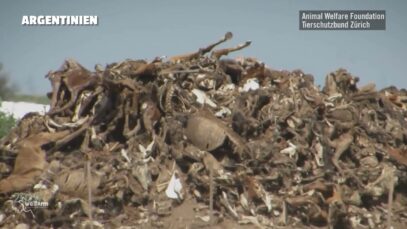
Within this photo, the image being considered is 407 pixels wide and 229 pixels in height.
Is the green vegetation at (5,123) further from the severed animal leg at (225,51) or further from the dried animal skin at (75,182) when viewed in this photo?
the dried animal skin at (75,182)

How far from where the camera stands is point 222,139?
10.2 meters

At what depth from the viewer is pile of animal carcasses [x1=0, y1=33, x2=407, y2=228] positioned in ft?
30.4

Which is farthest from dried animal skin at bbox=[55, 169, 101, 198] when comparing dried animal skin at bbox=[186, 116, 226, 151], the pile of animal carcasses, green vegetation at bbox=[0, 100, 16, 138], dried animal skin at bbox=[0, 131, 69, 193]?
green vegetation at bbox=[0, 100, 16, 138]

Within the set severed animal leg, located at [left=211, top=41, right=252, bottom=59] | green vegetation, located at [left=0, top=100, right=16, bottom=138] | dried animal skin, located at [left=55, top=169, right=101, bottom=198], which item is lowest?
dried animal skin, located at [left=55, top=169, right=101, bottom=198]

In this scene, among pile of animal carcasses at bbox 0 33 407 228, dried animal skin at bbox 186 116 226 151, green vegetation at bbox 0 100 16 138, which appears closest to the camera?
pile of animal carcasses at bbox 0 33 407 228

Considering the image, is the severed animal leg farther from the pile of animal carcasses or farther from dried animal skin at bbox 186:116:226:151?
dried animal skin at bbox 186:116:226:151

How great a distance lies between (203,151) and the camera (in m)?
10.2

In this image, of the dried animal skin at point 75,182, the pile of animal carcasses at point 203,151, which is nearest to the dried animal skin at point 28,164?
the pile of animal carcasses at point 203,151

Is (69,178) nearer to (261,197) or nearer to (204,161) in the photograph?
(204,161)

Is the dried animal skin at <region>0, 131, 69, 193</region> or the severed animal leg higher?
the severed animal leg

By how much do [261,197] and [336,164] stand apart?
1780mm

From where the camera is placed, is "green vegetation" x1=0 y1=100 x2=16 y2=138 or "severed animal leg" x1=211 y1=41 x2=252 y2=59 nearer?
"severed animal leg" x1=211 y1=41 x2=252 y2=59

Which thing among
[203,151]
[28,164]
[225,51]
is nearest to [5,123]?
[225,51]

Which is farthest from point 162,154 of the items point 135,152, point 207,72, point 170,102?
point 207,72
